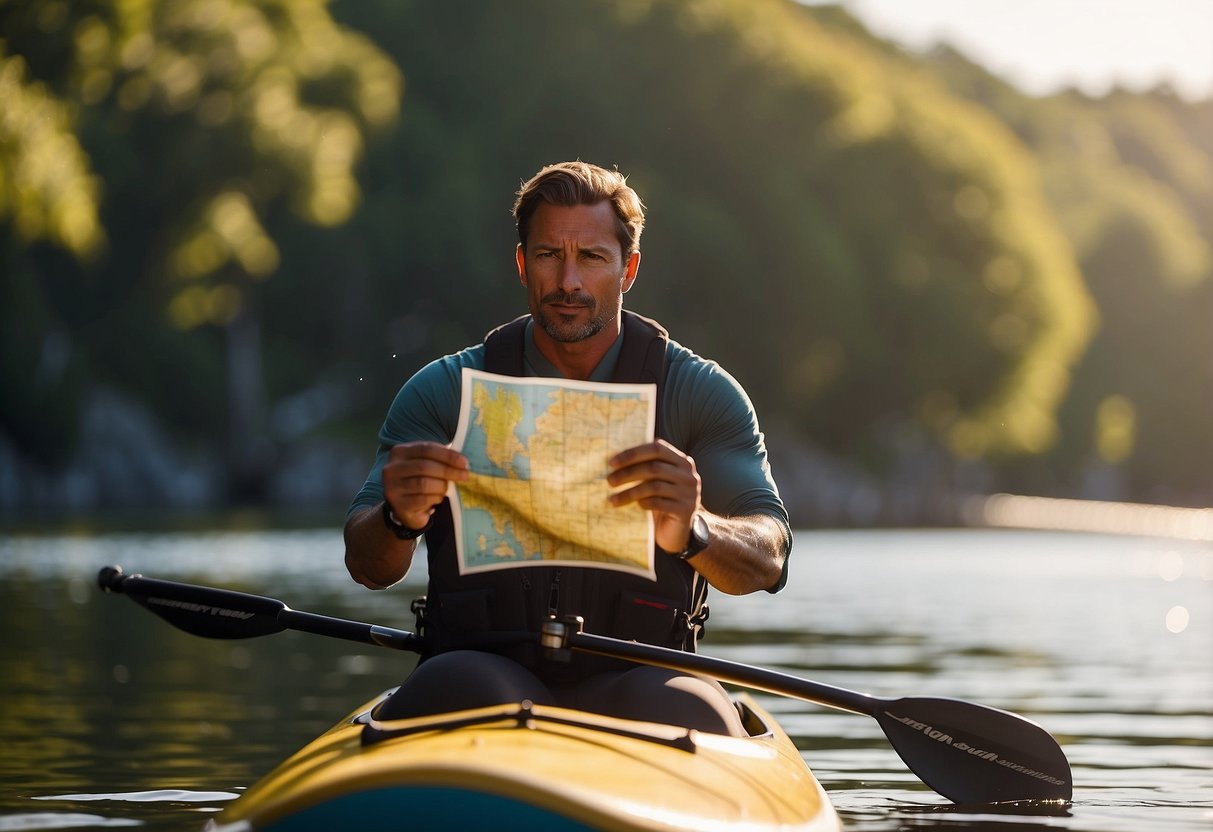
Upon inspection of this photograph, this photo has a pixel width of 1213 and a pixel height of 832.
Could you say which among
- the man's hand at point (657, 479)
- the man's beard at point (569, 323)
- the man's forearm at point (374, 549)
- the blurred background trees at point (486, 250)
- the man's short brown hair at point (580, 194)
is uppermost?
the blurred background trees at point (486, 250)

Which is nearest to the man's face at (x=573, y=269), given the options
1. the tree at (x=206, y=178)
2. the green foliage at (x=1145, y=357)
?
the tree at (x=206, y=178)

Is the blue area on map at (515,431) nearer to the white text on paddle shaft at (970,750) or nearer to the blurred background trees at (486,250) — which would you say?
the white text on paddle shaft at (970,750)

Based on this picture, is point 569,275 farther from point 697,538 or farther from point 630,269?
point 697,538

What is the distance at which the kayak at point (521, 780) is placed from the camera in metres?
4.16

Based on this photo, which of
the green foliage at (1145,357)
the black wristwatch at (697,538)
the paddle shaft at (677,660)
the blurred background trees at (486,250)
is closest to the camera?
the black wristwatch at (697,538)

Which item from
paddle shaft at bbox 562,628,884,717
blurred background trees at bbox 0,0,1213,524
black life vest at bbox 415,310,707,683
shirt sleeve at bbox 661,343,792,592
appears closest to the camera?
paddle shaft at bbox 562,628,884,717

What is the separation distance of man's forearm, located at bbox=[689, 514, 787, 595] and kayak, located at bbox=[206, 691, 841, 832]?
0.39 metres

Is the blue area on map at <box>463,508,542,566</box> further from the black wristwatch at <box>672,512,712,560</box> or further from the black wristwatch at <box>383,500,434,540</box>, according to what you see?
the black wristwatch at <box>672,512,712,560</box>

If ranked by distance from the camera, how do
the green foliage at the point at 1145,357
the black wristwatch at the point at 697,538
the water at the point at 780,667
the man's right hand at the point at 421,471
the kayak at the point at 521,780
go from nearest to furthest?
1. the kayak at the point at 521,780
2. the man's right hand at the point at 421,471
3. the black wristwatch at the point at 697,538
4. the water at the point at 780,667
5. the green foliage at the point at 1145,357

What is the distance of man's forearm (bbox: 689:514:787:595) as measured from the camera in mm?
5031

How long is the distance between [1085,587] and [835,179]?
2579 centimetres

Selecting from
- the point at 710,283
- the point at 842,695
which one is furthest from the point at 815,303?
the point at 842,695

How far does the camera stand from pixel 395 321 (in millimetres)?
45625

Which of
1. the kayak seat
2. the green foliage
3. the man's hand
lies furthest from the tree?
the green foliage
